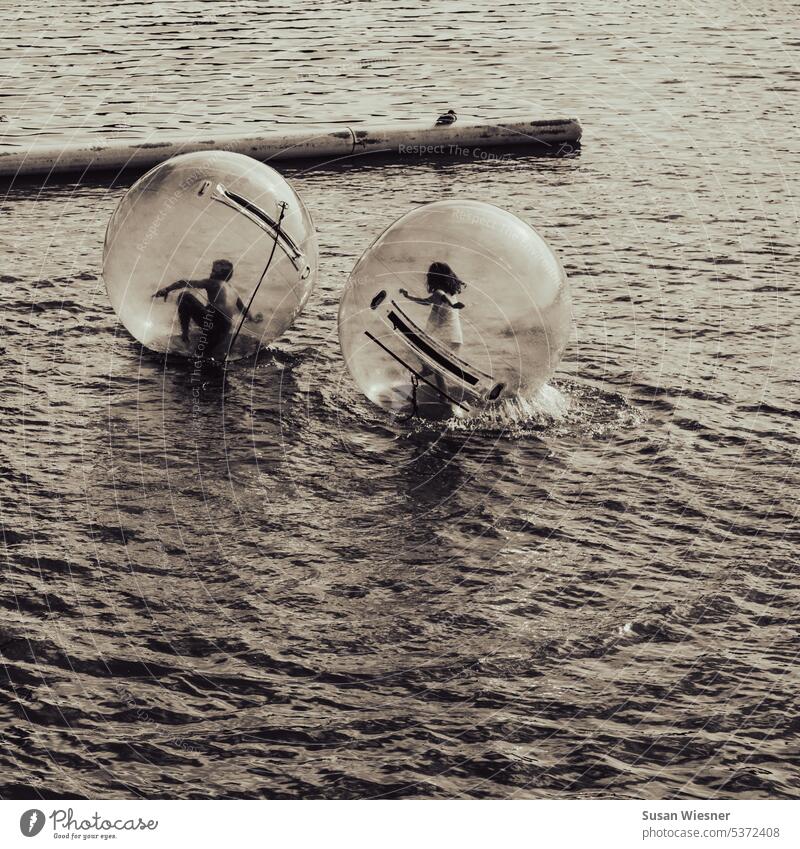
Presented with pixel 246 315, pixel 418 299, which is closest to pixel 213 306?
pixel 246 315

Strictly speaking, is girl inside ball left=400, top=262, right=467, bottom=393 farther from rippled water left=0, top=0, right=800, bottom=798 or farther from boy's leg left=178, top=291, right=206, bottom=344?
boy's leg left=178, top=291, right=206, bottom=344

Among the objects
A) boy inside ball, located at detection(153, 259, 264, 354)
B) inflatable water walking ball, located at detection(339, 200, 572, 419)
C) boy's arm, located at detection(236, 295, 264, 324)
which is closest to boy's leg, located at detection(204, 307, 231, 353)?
boy inside ball, located at detection(153, 259, 264, 354)

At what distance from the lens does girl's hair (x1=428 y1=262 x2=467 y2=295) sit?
446 inches

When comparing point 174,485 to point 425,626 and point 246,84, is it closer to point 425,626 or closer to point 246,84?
point 425,626

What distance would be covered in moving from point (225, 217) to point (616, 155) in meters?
9.39

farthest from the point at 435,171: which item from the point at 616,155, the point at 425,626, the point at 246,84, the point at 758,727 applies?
the point at 758,727

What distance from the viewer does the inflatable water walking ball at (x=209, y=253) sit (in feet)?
41.1

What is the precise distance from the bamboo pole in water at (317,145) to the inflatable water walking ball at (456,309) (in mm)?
8752

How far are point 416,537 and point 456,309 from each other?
6.40ft

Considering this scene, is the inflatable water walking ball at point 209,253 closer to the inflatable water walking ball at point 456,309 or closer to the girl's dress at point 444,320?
the inflatable water walking ball at point 456,309

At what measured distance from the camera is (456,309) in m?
11.4

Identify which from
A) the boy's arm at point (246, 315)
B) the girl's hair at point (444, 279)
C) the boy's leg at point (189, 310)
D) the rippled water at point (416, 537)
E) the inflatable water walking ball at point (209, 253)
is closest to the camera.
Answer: the rippled water at point (416, 537)
